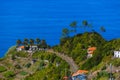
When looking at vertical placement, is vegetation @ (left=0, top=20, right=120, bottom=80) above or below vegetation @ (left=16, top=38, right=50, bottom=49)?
below

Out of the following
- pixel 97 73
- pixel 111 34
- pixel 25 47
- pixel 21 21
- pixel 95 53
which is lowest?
pixel 97 73

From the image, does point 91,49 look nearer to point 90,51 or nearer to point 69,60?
point 90,51

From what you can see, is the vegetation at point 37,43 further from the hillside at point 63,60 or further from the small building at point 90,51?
the small building at point 90,51

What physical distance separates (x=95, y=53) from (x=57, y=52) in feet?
64.9

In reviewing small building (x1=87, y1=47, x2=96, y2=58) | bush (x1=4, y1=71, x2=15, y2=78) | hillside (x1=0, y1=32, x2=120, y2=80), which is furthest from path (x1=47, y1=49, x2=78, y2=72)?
bush (x1=4, y1=71, x2=15, y2=78)

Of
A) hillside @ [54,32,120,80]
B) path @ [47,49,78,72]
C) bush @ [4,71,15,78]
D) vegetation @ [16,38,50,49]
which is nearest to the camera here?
hillside @ [54,32,120,80]

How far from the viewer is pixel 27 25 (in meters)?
183

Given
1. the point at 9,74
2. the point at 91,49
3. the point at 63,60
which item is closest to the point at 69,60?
the point at 63,60

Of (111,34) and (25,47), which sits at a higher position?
(111,34)

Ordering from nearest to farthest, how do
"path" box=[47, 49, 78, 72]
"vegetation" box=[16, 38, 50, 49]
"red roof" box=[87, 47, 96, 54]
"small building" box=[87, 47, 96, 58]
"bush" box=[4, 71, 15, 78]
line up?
"path" box=[47, 49, 78, 72], "small building" box=[87, 47, 96, 58], "red roof" box=[87, 47, 96, 54], "bush" box=[4, 71, 15, 78], "vegetation" box=[16, 38, 50, 49]

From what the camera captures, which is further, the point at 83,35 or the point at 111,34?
the point at 111,34

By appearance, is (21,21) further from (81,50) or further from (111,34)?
(81,50)

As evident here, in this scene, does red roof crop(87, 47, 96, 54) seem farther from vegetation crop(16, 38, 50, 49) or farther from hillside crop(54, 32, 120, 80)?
vegetation crop(16, 38, 50, 49)

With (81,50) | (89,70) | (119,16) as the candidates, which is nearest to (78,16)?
(119,16)
